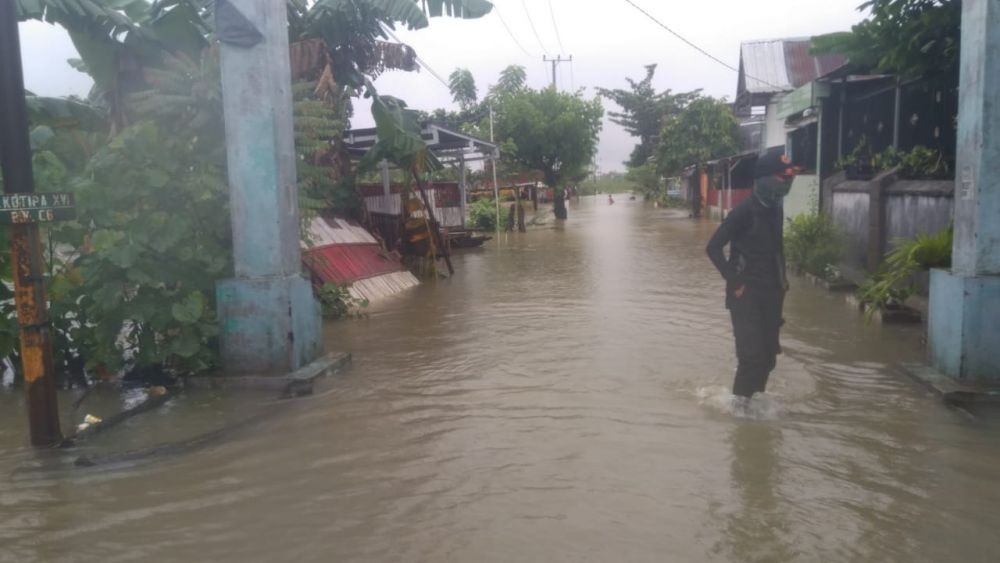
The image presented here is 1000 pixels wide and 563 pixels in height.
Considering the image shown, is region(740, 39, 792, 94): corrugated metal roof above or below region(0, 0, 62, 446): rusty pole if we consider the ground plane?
above

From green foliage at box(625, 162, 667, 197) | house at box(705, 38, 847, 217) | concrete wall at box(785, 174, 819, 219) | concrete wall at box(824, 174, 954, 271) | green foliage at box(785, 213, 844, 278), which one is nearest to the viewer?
concrete wall at box(824, 174, 954, 271)

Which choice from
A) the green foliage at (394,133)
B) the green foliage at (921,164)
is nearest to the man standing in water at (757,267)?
the green foliage at (921,164)

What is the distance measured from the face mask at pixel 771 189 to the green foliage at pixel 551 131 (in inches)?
1219

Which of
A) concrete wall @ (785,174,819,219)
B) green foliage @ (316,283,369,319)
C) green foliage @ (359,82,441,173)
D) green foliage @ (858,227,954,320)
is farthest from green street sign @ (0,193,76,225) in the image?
concrete wall @ (785,174,819,219)

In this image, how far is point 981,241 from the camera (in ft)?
19.6

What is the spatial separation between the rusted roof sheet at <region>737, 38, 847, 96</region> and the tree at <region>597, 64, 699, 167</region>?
916 inches

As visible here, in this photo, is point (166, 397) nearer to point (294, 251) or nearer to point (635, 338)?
point (294, 251)

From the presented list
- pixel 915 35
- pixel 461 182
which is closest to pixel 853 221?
pixel 915 35

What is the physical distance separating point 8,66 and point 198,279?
242 cm

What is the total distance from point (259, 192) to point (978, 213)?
17.8 feet

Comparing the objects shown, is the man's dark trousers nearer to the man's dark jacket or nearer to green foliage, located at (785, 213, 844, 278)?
the man's dark jacket

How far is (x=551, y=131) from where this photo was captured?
123ft

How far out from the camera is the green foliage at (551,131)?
37.3m

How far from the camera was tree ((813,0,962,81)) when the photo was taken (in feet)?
28.1
